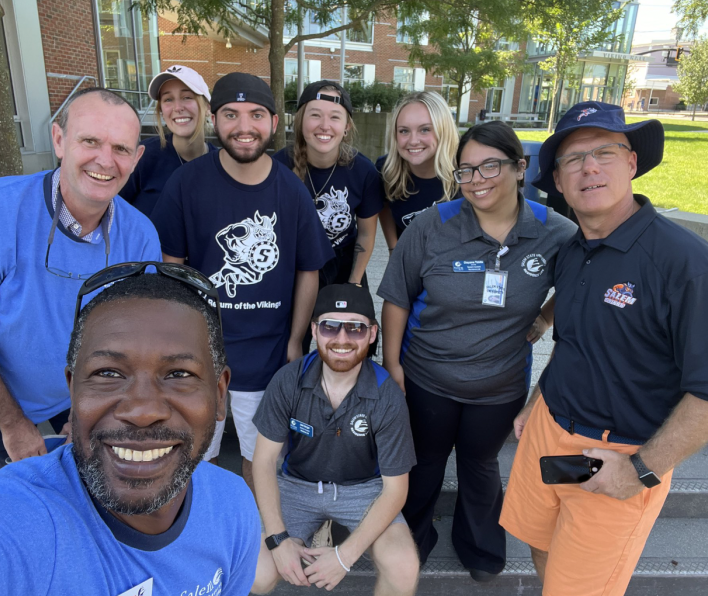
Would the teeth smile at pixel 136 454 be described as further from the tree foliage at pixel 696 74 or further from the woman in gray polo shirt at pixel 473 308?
the tree foliage at pixel 696 74

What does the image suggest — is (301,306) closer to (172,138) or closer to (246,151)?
(246,151)

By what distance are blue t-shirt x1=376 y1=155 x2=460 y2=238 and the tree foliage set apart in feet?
166

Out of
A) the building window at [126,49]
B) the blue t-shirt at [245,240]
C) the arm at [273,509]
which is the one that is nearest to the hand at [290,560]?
the arm at [273,509]

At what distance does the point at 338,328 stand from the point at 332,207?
Answer: 97cm

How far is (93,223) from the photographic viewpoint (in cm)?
200

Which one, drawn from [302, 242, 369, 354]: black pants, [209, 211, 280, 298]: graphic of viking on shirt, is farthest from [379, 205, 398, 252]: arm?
[209, 211, 280, 298]: graphic of viking on shirt

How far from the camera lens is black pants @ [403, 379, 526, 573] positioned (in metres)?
2.56

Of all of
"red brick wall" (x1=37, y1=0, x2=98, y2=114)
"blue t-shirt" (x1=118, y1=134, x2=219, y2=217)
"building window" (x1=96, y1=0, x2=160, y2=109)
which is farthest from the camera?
"building window" (x1=96, y1=0, x2=160, y2=109)

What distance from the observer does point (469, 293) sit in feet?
7.68

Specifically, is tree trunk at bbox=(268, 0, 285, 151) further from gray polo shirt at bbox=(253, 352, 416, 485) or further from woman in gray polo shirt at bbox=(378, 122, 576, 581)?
gray polo shirt at bbox=(253, 352, 416, 485)

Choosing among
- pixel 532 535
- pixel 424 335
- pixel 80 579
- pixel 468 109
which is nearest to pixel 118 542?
pixel 80 579

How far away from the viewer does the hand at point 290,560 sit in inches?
94.4

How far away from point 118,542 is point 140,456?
0.20 meters

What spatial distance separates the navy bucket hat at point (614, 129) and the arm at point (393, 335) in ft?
3.25
